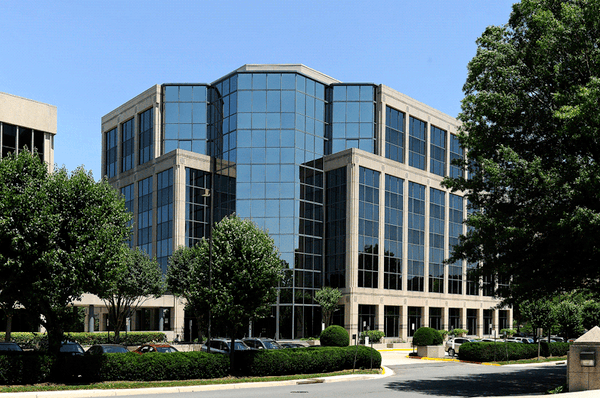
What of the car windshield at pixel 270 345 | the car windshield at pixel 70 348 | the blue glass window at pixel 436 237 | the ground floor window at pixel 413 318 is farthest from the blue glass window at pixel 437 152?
the car windshield at pixel 70 348

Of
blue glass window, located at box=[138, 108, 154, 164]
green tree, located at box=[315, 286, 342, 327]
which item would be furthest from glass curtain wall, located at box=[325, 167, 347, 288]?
blue glass window, located at box=[138, 108, 154, 164]

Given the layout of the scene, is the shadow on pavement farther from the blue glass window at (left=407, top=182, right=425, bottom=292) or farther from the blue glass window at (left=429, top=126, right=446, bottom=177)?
the blue glass window at (left=429, top=126, right=446, bottom=177)

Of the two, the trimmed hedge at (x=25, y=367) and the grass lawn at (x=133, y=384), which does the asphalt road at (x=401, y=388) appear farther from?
the trimmed hedge at (x=25, y=367)

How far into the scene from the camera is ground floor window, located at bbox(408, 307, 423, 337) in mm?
70500

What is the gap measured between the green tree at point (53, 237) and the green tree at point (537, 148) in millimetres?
15480

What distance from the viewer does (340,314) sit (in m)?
63.4

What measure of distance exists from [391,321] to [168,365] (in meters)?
44.2

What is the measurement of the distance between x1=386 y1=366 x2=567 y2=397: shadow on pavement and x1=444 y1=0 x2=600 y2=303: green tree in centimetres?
402

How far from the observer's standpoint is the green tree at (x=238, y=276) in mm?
30453

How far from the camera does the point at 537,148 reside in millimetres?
25734

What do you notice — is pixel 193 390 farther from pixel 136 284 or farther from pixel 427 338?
pixel 427 338

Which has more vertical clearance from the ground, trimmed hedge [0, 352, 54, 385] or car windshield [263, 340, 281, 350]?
trimmed hedge [0, 352, 54, 385]

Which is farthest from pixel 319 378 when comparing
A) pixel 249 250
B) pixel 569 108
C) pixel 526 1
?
pixel 526 1

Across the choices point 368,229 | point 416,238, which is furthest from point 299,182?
point 416,238
